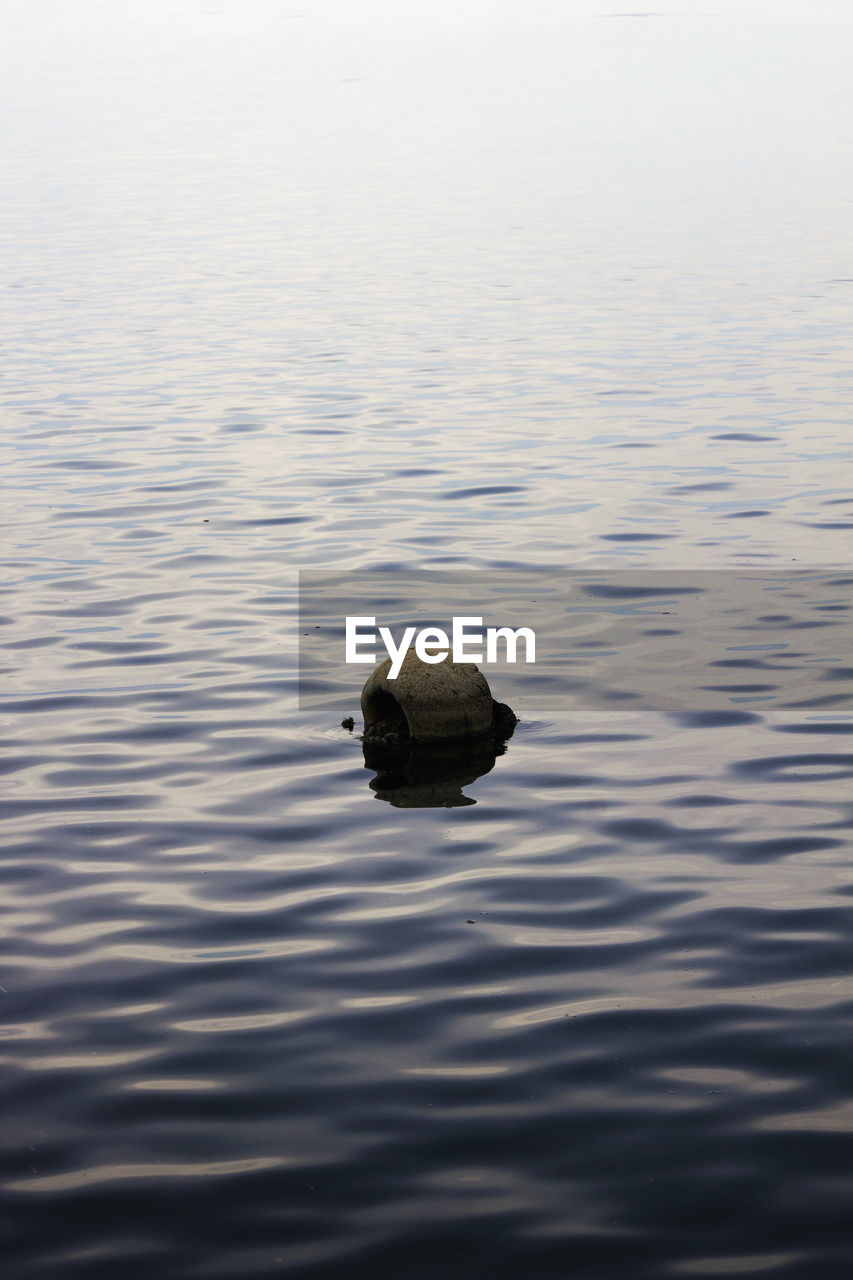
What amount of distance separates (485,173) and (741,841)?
6026cm

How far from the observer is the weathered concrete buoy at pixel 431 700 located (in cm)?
1099

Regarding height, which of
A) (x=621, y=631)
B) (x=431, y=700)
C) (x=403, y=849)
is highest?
(x=621, y=631)

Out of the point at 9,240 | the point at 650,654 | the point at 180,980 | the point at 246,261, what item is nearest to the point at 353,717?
the point at 650,654

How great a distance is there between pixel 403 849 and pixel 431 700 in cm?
170

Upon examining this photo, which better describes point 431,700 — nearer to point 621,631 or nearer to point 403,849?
point 403,849

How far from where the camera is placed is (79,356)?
29.9 m

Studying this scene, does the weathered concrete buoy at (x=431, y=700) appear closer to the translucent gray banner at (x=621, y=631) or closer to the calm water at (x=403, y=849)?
the calm water at (x=403, y=849)

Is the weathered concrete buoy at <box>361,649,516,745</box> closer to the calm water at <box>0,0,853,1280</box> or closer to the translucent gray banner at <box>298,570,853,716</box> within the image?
the calm water at <box>0,0,853,1280</box>

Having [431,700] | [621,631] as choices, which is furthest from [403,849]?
[621,631]

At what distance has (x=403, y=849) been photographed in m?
9.57

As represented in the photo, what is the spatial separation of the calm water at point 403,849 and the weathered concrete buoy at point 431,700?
0.29 m

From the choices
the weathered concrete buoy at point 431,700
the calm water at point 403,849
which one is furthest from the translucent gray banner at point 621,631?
the weathered concrete buoy at point 431,700

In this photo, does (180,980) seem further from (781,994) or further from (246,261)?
(246,261)

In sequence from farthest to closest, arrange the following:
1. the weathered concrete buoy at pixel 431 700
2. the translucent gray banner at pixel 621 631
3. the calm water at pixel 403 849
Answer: the translucent gray banner at pixel 621 631 → the weathered concrete buoy at pixel 431 700 → the calm water at pixel 403 849
